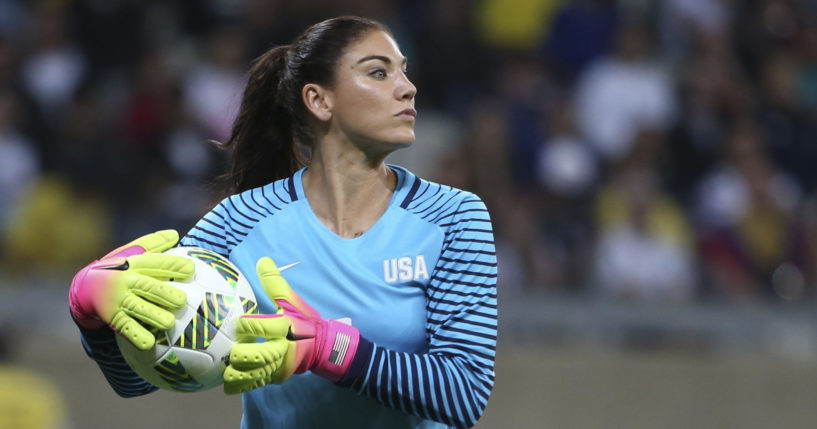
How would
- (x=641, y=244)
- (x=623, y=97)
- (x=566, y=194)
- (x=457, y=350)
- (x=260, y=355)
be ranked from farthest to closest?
(x=623, y=97) < (x=566, y=194) < (x=641, y=244) < (x=457, y=350) < (x=260, y=355)

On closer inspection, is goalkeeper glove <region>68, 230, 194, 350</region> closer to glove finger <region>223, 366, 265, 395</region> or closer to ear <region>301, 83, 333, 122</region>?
glove finger <region>223, 366, 265, 395</region>

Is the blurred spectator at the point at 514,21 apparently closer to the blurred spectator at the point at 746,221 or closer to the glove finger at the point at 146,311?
the blurred spectator at the point at 746,221

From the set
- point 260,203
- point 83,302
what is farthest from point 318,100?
point 83,302

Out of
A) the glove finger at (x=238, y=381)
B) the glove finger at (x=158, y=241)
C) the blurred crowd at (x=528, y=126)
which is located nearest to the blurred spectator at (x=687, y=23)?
the blurred crowd at (x=528, y=126)

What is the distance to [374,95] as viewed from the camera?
8.65ft

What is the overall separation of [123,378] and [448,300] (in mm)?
757

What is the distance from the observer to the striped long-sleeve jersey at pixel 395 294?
2427 mm

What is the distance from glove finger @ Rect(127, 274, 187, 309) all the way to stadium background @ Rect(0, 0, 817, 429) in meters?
3.06

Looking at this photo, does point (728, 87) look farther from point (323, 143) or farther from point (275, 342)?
point (275, 342)

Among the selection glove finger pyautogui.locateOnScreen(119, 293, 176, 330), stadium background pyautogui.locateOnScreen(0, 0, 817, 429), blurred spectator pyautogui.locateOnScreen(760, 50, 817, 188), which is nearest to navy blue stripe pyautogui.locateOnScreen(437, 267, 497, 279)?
glove finger pyautogui.locateOnScreen(119, 293, 176, 330)

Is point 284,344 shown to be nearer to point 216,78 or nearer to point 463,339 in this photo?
point 463,339

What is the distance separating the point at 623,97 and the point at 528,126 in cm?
71

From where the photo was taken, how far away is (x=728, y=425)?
239 inches

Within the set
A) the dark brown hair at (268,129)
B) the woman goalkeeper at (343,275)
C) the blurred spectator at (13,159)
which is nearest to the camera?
the woman goalkeeper at (343,275)
